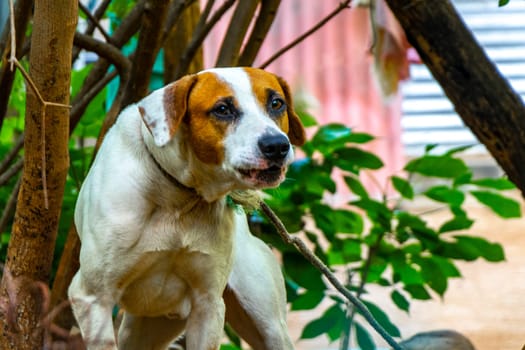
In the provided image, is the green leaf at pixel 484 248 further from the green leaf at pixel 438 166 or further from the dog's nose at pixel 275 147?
the dog's nose at pixel 275 147

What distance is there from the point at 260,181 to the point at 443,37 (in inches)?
43.4

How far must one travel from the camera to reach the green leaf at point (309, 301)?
4102mm

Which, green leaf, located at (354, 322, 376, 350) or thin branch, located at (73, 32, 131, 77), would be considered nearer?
thin branch, located at (73, 32, 131, 77)

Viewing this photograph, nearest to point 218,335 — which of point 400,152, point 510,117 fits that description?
point 510,117

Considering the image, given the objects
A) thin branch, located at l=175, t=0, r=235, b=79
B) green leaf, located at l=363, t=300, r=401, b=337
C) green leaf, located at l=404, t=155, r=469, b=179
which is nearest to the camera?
thin branch, located at l=175, t=0, r=235, b=79

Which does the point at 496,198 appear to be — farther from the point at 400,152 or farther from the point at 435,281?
the point at 400,152

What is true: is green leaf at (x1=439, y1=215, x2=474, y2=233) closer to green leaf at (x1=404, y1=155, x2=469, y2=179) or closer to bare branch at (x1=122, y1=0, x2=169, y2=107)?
green leaf at (x1=404, y1=155, x2=469, y2=179)

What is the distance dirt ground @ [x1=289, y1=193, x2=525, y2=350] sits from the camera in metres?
6.05

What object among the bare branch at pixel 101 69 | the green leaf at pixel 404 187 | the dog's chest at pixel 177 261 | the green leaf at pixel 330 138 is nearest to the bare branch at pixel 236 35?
the bare branch at pixel 101 69

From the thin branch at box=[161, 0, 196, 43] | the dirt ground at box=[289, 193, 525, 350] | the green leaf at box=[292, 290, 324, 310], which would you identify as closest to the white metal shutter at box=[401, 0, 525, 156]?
the dirt ground at box=[289, 193, 525, 350]

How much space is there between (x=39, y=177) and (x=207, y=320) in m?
0.54

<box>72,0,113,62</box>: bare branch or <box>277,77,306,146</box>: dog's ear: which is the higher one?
<box>72,0,113,62</box>: bare branch

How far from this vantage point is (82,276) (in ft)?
8.36

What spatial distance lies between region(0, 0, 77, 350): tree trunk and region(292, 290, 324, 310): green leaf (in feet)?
5.13
